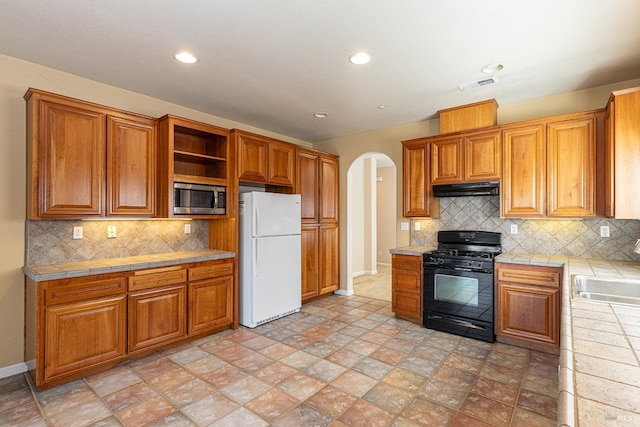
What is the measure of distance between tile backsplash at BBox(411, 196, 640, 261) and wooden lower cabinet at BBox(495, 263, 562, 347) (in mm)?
577

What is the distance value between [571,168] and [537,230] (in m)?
0.76

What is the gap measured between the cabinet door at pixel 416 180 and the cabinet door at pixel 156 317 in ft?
9.23

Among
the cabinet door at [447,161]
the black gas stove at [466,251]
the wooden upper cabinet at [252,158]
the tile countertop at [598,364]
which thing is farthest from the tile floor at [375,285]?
the tile countertop at [598,364]

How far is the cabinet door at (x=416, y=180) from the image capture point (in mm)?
4008

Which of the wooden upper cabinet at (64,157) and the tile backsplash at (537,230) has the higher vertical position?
the wooden upper cabinet at (64,157)

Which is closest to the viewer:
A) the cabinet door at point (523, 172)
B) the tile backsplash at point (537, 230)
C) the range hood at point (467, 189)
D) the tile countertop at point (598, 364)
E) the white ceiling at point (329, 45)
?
the tile countertop at point (598, 364)

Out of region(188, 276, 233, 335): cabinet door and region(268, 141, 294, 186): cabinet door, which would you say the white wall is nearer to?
region(268, 141, 294, 186): cabinet door

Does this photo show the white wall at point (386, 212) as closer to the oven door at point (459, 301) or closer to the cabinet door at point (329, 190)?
the cabinet door at point (329, 190)

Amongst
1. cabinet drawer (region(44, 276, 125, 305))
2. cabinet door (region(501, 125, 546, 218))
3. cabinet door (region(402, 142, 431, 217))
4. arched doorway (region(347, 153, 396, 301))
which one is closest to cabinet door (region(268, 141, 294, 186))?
arched doorway (region(347, 153, 396, 301))

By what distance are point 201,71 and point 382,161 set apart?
17.6 ft

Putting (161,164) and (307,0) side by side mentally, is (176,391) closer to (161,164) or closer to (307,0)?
(161,164)

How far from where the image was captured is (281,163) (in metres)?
4.33

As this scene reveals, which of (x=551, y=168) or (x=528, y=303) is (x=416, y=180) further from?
(x=528, y=303)

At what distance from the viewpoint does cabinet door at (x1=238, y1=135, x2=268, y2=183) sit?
3826 millimetres
